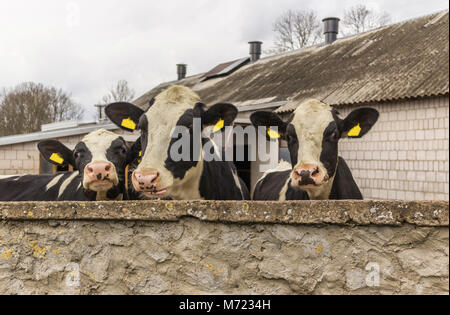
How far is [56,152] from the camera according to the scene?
5.94 meters

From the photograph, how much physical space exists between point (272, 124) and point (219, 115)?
748 mm

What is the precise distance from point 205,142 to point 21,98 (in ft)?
79.1

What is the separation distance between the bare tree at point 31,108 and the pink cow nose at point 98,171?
63.6ft

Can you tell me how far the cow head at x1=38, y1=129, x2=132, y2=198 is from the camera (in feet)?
15.4

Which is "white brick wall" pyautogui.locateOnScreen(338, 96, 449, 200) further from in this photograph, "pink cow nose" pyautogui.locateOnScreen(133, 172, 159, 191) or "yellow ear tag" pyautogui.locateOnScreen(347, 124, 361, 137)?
"pink cow nose" pyautogui.locateOnScreen(133, 172, 159, 191)

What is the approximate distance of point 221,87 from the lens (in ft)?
67.5

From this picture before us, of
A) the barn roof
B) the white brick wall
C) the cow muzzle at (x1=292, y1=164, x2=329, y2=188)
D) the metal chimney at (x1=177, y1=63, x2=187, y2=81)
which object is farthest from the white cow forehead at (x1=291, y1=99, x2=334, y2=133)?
the metal chimney at (x1=177, y1=63, x2=187, y2=81)

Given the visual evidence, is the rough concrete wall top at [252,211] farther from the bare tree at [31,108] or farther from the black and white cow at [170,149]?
the bare tree at [31,108]

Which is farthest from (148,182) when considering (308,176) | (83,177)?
(83,177)

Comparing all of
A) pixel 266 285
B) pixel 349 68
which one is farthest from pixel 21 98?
pixel 266 285

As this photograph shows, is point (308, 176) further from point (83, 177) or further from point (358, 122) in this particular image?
point (83, 177)

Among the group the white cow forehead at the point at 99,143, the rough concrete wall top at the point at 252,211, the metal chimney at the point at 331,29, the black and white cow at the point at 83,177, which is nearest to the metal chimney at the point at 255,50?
the metal chimney at the point at 331,29

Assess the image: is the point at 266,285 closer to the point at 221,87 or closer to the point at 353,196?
the point at 353,196

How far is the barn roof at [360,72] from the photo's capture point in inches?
462
